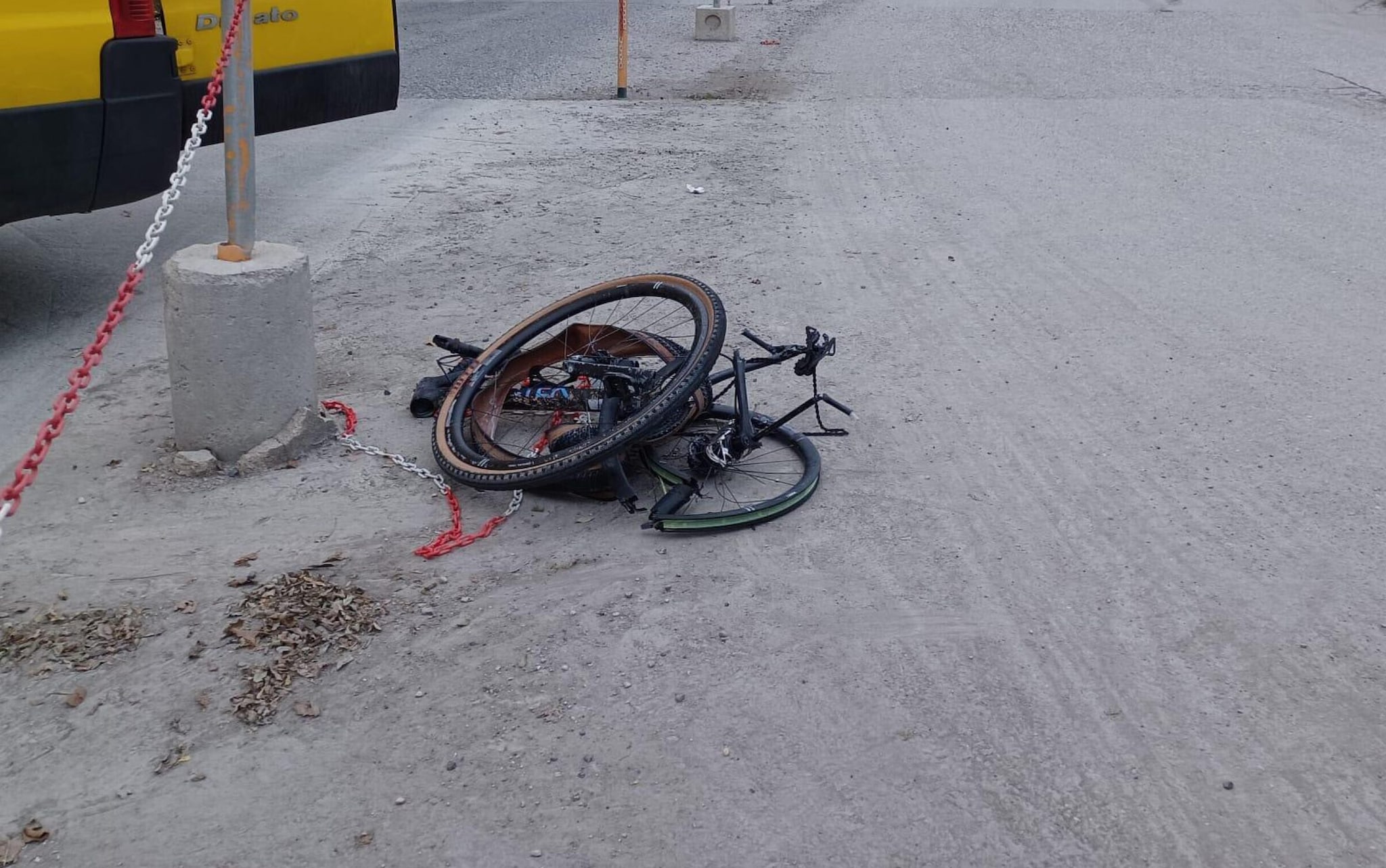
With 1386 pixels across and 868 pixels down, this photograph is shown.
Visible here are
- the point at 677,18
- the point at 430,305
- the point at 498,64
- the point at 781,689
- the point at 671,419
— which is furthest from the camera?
the point at 677,18

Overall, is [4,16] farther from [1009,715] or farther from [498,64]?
[498,64]

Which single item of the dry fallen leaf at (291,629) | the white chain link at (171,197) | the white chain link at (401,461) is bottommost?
the dry fallen leaf at (291,629)

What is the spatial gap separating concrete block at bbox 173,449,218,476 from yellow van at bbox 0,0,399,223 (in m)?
1.78

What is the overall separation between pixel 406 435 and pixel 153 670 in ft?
5.94

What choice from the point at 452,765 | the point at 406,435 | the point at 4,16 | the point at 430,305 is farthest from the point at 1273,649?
the point at 4,16

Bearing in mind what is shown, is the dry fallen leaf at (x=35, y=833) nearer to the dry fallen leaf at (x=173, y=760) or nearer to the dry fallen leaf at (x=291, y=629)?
the dry fallen leaf at (x=173, y=760)

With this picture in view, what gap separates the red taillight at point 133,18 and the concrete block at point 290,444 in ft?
5.24

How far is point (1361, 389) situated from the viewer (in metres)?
5.98

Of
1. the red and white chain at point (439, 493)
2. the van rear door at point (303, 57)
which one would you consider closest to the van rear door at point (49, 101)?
the van rear door at point (303, 57)

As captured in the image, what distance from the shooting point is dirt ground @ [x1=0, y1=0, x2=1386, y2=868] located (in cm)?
329

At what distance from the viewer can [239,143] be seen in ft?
16.5

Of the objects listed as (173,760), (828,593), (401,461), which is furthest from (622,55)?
(173,760)

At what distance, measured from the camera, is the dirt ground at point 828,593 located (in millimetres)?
3289

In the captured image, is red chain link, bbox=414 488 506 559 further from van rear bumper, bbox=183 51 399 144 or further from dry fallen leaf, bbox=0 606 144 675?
van rear bumper, bbox=183 51 399 144
